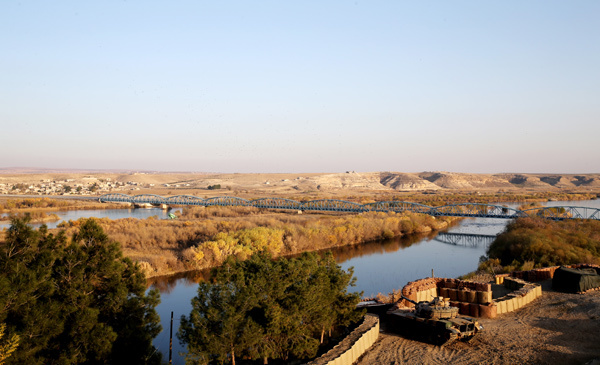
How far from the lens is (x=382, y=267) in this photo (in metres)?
39.7

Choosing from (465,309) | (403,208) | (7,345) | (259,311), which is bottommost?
(403,208)

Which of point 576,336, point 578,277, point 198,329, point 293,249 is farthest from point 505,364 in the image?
point 293,249

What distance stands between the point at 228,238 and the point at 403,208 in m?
45.0

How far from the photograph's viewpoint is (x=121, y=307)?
1510 cm

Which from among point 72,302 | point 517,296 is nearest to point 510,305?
point 517,296

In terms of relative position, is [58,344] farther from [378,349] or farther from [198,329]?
[378,349]

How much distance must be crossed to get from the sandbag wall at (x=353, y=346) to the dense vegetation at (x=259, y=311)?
833 millimetres

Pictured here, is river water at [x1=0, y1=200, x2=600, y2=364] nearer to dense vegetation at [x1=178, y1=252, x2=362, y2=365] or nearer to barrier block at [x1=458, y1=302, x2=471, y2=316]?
dense vegetation at [x1=178, y1=252, x2=362, y2=365]

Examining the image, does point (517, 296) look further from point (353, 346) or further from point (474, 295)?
point (353, 346)

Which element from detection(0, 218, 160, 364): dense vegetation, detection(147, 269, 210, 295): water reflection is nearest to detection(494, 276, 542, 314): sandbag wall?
detection(0, 218, 160, 364): dense vegetation

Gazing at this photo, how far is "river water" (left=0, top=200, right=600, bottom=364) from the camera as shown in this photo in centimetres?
2728

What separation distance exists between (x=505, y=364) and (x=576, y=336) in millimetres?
4191

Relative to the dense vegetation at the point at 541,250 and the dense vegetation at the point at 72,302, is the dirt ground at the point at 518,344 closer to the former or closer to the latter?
the dense vegetation at the point at 72,302

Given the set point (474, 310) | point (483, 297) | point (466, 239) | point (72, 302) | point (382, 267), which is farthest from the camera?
point (466, 239)
